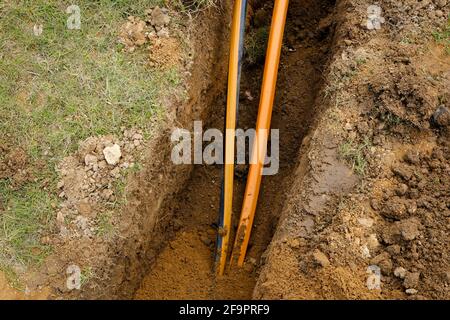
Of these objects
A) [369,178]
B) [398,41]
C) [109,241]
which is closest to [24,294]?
[109,241]

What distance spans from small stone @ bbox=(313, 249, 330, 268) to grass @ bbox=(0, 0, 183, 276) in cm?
135

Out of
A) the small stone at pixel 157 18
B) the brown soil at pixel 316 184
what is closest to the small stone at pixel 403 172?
the brown soil at pixel 316 184

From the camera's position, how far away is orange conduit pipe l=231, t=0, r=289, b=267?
3.96 metres

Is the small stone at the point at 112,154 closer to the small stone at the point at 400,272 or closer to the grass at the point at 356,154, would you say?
the grass at the point at 356,154

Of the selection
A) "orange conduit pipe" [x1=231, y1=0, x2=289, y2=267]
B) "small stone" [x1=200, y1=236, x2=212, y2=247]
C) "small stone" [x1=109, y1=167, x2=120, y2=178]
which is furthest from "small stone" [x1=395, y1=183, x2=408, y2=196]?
"small stone" [x1=109, y1=167, x2=120, y2=178]

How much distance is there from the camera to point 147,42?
13.2 ft

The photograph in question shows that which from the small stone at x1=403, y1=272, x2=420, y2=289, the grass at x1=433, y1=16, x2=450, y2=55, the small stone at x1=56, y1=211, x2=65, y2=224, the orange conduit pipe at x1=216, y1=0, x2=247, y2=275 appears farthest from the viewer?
the orange conduit pipe at x1=216, y1=0, x2=247, y2=275

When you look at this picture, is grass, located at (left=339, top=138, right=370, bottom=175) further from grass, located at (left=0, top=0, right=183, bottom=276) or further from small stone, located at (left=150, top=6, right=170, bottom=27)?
small stone, located at (left=150, top=6, right=170, bottom=27)

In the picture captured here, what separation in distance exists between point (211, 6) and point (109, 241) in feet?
6.04

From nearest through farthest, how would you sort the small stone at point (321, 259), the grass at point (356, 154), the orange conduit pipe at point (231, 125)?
the small stone at point (321, 259)
the grass at point (356, 154)
the orange conduit pipe at point (231, 125)

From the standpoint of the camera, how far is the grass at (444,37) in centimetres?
375

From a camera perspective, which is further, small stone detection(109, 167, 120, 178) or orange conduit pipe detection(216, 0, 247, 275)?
orange conduit pipe detection(216, 0, 247, 275)

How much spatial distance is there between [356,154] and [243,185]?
0.99 metres

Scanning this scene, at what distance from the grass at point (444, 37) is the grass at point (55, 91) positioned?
67.8 inches
